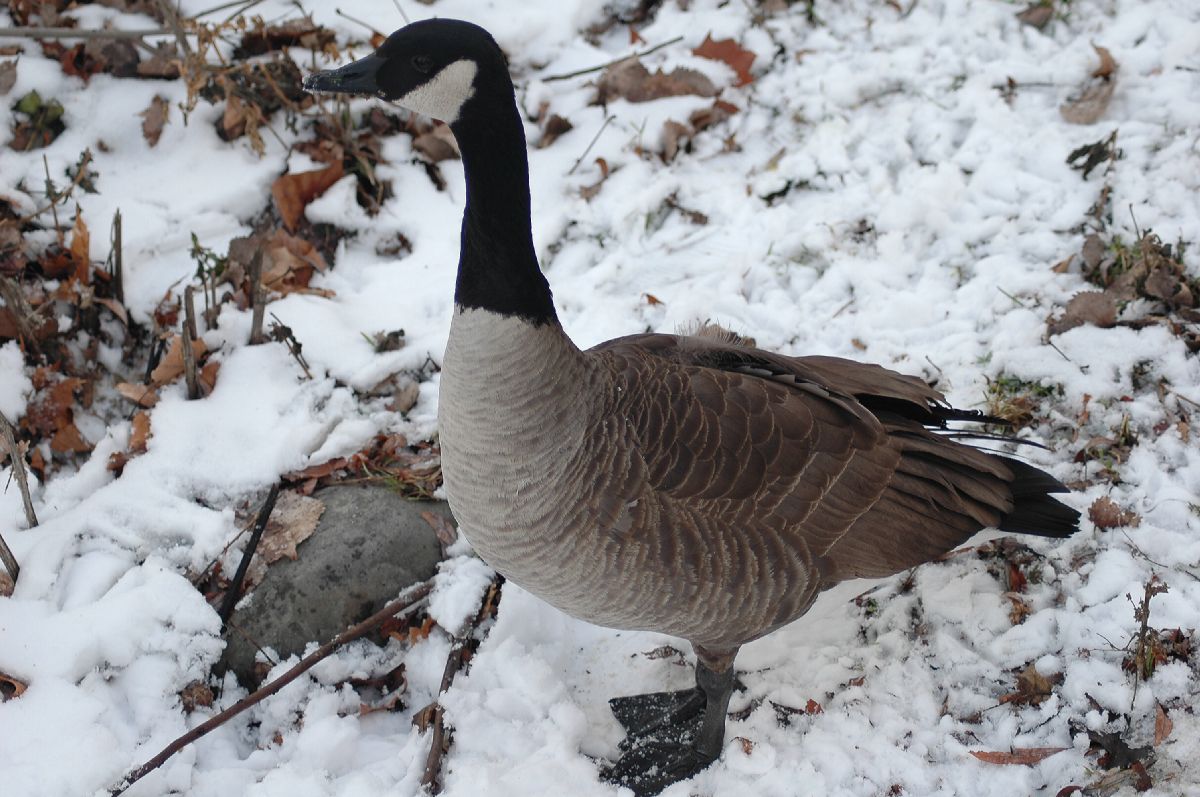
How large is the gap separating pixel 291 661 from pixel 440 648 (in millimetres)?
473

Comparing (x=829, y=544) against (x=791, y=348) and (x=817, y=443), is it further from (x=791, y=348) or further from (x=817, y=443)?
(x=791, y=348)

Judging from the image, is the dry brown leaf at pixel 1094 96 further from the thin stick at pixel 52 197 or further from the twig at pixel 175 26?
the thin stick at pixel 52 197

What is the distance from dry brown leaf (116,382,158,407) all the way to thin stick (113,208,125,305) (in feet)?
1.49

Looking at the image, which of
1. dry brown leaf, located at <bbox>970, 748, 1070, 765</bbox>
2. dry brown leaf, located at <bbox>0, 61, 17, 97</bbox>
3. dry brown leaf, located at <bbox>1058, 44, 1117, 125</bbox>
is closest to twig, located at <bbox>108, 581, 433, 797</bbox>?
dry brown leaf, located at <bbox>970, 748, 1070, 765</bbox>

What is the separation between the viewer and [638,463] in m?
2.58

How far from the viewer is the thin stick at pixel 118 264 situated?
3.89 m

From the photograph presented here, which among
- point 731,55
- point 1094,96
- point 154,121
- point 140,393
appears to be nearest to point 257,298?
point 140,393

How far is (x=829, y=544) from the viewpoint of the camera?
2.71 meters

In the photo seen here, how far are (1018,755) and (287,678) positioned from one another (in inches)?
83.9

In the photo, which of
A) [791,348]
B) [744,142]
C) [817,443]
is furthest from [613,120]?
[817,443]

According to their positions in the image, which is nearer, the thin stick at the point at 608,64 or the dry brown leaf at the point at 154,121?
the dry brown leaf at the point at 154,121

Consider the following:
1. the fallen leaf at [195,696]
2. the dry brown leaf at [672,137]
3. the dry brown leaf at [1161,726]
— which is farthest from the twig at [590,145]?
the dry brown leaf at [1161,726]

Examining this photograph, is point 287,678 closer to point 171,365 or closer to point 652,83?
point 171,365

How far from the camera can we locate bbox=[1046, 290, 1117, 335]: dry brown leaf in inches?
144
